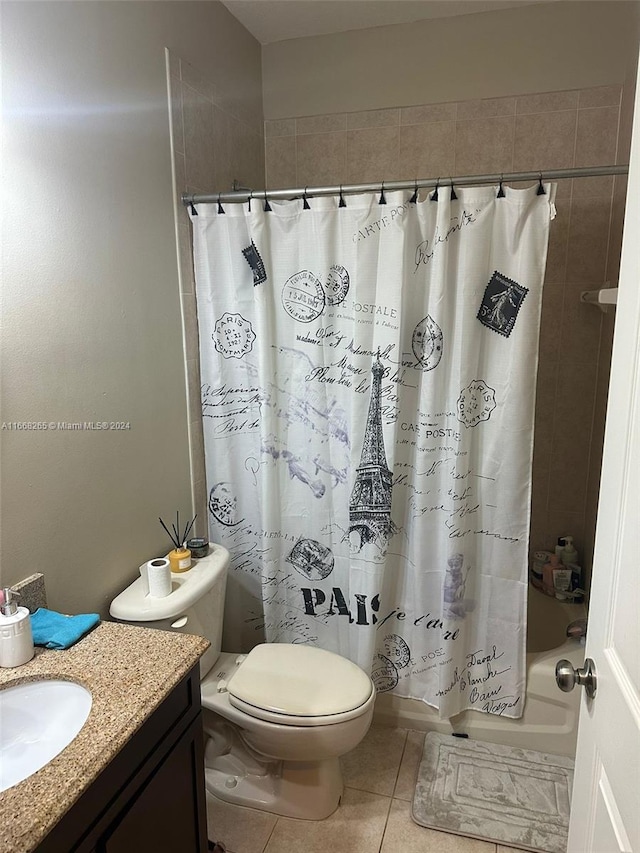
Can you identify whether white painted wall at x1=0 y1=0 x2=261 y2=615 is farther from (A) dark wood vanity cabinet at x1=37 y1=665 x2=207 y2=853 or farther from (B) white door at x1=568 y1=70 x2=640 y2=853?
(B) white door at x1=568 y1=70 x2=640 y2=853

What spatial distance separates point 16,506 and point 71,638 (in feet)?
1.06

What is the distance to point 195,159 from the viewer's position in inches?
77.7

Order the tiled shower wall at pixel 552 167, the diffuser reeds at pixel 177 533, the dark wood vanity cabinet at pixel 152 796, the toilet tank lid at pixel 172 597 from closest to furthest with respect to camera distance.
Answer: the dark wood vanity cabinet at pixel 152 796 → the toilet tank lid at pixel 172 597 → the diffuser reeds at pixel 177 533 → the tiled shower wall at pixel 552 167

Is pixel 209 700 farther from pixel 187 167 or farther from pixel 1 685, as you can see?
pixel 187 167

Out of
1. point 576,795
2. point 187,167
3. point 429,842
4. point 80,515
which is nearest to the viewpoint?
point 576,795

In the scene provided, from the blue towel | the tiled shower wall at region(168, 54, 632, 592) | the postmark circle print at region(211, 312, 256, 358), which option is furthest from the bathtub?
the postmark circle print at region(211, 312, 256, 358)

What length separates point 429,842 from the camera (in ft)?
5.65

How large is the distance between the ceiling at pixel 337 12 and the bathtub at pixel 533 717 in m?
2.37

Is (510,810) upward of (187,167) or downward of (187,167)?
downward

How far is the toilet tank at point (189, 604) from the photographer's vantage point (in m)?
1.57

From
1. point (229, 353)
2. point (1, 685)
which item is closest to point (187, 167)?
point (229, 353)

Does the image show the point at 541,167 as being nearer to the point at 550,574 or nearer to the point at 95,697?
the point at 550,574

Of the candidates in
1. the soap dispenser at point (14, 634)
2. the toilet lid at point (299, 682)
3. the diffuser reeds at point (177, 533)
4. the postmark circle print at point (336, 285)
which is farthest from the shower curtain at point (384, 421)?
the soap dispenser at point (14, 634)

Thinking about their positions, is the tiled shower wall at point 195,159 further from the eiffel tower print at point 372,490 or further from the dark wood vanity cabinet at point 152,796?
the dark wood vanity cabinet at point 152,796
